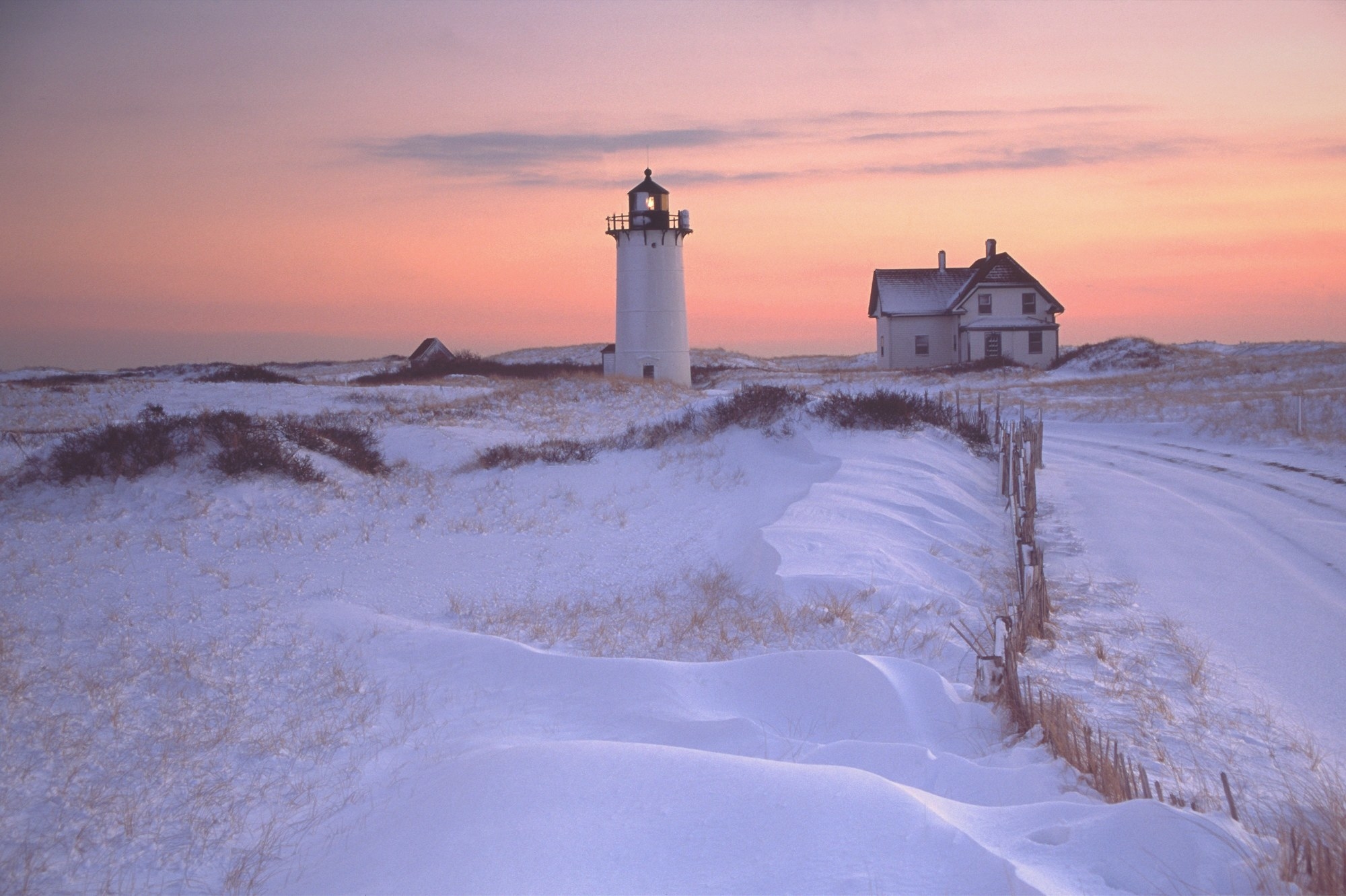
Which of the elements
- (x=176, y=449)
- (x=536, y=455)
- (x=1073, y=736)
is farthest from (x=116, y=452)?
(x=1073, y=736)

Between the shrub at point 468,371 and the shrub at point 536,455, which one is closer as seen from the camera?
the shrub at point 536,455

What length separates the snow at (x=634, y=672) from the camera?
400 cm

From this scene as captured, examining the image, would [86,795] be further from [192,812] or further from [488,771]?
[488,771]

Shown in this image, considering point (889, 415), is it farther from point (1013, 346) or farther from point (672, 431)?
point (1013, 346)

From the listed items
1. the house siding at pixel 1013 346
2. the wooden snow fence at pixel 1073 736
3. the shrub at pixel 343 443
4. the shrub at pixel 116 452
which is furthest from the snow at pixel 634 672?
the house siding at pixel 1013 346

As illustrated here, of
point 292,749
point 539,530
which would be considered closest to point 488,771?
point 292,749

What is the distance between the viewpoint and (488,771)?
15.5ft

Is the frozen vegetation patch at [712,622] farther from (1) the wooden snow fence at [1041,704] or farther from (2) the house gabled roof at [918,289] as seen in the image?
(2) the house gabled roof at [918,289]

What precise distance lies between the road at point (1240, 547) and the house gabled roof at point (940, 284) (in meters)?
30.6

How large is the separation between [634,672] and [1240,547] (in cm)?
889

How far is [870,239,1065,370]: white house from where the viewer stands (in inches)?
1973

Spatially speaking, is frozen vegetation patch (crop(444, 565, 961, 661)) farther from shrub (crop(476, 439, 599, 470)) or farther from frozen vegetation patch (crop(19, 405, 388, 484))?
shrub (crop(476, 439, 599, 470))

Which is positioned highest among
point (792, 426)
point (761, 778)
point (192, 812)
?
point (792, 426)

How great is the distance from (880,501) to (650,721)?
26.5ft
